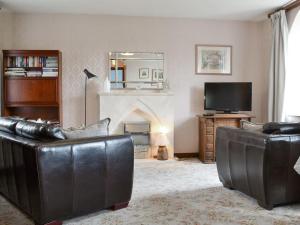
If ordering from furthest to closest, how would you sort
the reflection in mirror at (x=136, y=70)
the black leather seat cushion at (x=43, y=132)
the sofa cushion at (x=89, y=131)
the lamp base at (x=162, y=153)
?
1. the reflection in mirror at (x=136, y=70)
2. the lamp base at (x=162, y=153)
3. the sofa cushion at (x=89, y=131)
4. the black leather seat cushion at (x=43, y=132)

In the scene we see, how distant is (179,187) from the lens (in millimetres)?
3730

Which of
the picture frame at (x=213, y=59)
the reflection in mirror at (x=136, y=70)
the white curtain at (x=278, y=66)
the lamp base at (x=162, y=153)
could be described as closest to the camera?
the white curtain at (x=278, y=66)

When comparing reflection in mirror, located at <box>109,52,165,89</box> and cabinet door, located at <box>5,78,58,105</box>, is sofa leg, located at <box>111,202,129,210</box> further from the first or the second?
reflection in mirror, located at <box>109,52,165,89</box>

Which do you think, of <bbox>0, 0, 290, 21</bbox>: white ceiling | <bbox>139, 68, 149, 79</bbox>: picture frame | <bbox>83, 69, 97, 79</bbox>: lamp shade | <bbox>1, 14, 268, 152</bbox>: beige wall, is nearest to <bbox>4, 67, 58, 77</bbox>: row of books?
<bbox>1, 14, 268, 152</bbox>: beige wall

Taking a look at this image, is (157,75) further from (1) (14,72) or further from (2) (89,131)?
(2) (89,131)

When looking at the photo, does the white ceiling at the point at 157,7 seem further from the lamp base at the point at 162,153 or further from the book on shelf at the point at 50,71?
the lamp base at the point at 162,153

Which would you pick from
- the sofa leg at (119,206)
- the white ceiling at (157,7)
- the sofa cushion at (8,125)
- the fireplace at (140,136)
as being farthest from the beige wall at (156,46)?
the sofa leg at (119,206)

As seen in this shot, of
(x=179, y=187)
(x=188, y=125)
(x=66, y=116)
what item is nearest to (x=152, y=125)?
(x=188, y=125)

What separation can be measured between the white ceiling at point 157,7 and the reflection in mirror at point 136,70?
750 mm

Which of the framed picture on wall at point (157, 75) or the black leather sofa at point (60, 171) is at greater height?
the framed picture on wall at point (157, 75)

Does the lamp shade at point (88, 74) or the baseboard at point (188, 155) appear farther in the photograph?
the baseboard at point (188, 155)

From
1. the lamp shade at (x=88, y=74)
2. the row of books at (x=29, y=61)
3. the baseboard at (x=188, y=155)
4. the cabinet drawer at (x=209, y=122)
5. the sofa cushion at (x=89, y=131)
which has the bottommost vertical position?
the baseboard at (x=188, y=155)

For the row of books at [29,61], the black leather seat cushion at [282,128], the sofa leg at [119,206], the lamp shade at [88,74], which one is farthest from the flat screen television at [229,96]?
the sofa leg at [119,206]

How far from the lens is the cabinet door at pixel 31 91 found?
518 centimetres
